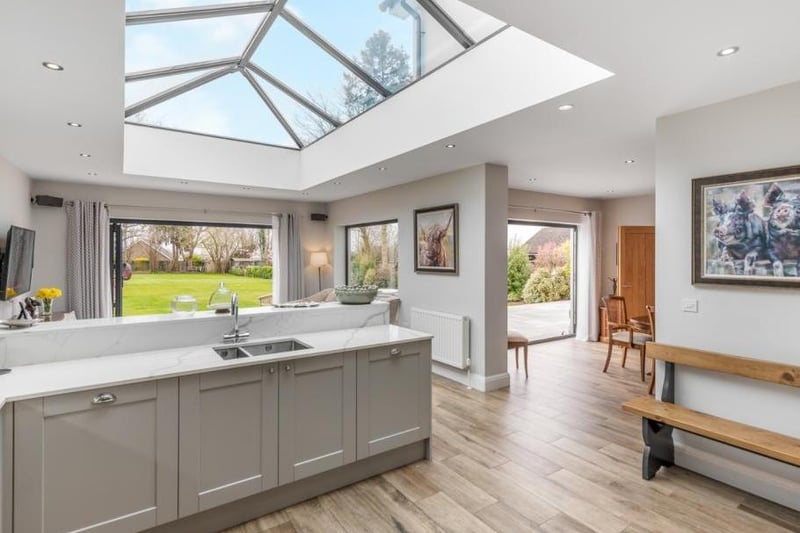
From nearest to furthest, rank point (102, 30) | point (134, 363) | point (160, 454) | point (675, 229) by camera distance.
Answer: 1. point (102, 30)
2. point (160, 454)
3. point (134, 363)
4. point (675, 229)

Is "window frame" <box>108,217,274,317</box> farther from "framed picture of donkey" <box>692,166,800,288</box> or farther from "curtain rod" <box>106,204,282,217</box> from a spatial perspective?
"framed picture of donkey" <box>692,166,800,288</box>

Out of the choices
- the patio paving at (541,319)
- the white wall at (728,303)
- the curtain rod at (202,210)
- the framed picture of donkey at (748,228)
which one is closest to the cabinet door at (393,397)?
the white wall at (728,303)

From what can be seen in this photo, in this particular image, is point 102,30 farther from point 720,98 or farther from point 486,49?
point 720,98

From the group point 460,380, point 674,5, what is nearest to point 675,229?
point 674,5

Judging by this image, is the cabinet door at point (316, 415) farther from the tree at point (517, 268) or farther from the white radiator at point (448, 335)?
the tree at point (517, 268)

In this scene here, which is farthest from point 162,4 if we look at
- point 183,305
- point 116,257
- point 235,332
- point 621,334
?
point 621,334

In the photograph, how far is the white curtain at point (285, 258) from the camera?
23.9 feet

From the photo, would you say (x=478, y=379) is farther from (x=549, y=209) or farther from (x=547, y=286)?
(x=547, y=286)

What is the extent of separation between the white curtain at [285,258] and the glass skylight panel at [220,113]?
75.8 inches

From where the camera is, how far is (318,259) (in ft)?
25.0

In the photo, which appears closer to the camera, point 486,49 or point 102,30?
point 102,30

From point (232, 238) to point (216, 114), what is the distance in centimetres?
253

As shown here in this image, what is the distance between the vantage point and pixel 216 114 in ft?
16.8

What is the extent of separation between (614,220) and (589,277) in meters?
1.12
